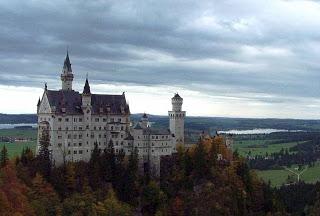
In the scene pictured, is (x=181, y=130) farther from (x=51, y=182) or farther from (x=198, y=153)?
(x=51, y=182)

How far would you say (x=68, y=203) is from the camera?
112m

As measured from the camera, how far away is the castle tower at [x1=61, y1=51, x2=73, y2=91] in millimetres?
137750

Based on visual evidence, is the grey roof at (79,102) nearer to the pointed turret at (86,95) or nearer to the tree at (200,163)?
the pointed turret at (86,95)

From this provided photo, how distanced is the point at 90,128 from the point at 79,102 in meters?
6.71

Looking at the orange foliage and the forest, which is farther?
the forest

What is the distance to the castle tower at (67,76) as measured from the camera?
138 metres

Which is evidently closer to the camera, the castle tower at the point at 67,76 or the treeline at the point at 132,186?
the treeline at the point at 132,186

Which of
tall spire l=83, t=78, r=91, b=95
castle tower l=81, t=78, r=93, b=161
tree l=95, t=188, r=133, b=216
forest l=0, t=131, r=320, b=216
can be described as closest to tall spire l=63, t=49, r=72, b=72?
tall spire l=83, t=78, r=91, b=95

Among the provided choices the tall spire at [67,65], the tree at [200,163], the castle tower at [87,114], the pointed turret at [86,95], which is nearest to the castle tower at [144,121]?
Answer: the castle tower at [87,114]

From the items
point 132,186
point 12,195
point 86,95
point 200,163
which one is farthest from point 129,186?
point 12,195

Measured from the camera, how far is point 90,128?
436ft

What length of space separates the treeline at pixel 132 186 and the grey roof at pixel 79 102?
9.53 m

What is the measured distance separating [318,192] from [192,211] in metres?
→ 81.6

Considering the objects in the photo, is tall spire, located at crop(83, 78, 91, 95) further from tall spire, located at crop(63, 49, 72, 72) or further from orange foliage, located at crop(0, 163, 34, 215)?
orange foliage, located at crop(0, 163, 34, 215)
